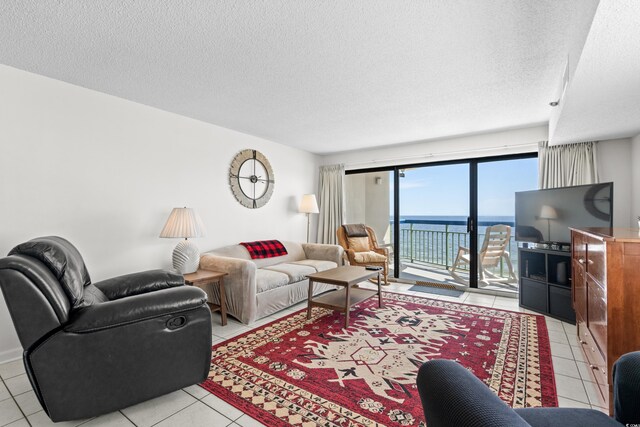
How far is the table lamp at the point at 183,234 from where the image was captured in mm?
3016

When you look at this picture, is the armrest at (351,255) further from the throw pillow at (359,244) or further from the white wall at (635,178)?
the white wall at (635,178)

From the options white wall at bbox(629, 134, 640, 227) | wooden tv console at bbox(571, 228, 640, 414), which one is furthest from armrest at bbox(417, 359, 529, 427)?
white wall at bbox(629, 134, 640, 227)

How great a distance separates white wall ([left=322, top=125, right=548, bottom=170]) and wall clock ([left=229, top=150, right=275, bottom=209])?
1.56 meters

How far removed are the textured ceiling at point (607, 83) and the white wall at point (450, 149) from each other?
61 centimetres

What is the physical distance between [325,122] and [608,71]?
2.60m

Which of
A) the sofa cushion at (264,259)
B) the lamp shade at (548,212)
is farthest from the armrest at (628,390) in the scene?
the sofa cushion at (264,259)

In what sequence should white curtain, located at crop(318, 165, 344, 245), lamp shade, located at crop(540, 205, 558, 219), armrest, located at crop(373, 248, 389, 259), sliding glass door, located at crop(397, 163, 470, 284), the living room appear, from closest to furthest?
the living room, lamp shade, located at crop(540, 205, 558, 219), sliding glass door, located at crop(397, 163, 470, 284), armrest, located at crop(373, 248, 389, 259), white curtain, located at crop(318, 165, 344, 245)

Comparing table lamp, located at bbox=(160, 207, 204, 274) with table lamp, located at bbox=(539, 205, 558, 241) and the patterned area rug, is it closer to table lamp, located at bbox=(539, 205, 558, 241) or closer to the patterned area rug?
the patterned area rug

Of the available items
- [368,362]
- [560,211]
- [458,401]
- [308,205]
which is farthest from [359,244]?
[458,401]

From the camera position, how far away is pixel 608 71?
184 cm

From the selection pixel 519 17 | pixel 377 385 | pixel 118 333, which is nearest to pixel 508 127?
pixel 519 17

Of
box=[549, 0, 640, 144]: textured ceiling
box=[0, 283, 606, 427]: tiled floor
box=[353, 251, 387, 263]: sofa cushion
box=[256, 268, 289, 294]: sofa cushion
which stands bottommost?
box=[0, 283, 606, 427]: tiled floor

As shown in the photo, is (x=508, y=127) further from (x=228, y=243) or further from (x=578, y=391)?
(x=228, y=243)

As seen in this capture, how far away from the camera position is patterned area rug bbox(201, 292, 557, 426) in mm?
1788
